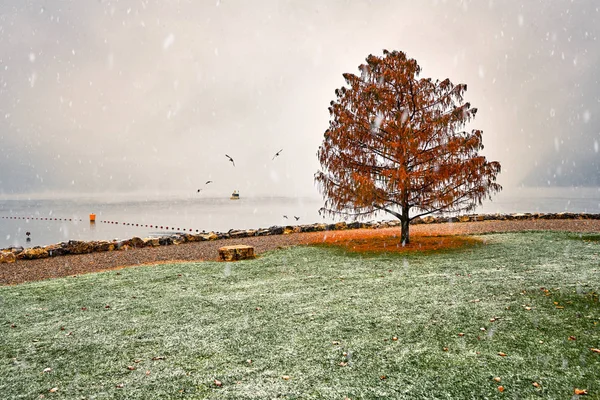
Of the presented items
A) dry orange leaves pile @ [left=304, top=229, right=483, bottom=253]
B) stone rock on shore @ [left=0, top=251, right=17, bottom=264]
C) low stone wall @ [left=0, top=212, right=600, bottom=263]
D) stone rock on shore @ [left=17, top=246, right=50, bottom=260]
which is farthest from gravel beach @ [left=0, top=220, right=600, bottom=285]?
dry orange leaves pile @ [left=304, top=229, right=483, bottom=253]

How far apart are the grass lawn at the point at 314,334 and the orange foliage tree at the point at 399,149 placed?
4.28 m

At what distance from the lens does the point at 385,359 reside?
14.7ft

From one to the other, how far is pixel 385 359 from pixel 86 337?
4.51 meters

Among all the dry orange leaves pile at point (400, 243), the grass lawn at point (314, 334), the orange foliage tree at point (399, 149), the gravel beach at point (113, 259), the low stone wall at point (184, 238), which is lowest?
the grass lawn at point (314, 334)

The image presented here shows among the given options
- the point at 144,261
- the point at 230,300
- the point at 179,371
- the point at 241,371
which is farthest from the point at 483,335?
the point at 144,261

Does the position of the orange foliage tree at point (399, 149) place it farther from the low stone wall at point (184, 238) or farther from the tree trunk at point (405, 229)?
the low stone wall at point (184, 238)

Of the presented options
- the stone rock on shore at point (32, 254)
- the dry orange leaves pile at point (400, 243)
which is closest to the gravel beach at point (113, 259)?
the stone rock on shore at point (32, 254)

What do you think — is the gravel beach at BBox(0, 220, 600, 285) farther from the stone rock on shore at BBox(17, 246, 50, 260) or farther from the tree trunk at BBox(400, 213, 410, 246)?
the tree trunk at BBox(400, 213, 410, 246)

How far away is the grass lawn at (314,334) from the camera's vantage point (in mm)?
3990

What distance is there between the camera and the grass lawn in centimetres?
399

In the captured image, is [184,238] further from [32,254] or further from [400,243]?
[400,243]

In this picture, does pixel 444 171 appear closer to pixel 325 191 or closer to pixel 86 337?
pixel 325 191

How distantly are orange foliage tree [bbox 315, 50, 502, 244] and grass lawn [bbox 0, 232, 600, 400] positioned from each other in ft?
14.1

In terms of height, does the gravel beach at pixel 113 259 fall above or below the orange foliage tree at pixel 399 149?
below
